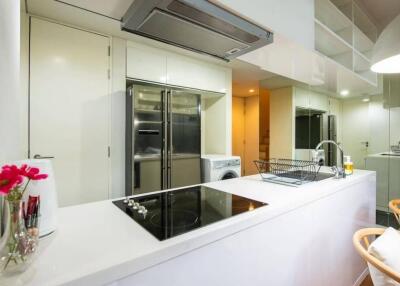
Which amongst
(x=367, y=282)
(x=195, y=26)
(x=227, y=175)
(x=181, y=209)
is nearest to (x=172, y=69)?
(x=227, y=175)

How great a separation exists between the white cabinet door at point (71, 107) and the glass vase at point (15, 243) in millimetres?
1750

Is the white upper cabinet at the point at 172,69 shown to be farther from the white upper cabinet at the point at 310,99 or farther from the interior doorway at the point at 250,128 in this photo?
the interior doorway at the point at 250,128

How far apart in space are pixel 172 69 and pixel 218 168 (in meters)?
1.44

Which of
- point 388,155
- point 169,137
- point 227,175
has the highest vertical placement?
point 169,137

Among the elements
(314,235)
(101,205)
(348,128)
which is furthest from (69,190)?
(348,128)

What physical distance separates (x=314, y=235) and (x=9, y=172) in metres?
1.49

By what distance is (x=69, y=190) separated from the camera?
2137mm

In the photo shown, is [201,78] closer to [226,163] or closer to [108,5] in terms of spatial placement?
[226,163]

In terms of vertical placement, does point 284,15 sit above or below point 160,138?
above

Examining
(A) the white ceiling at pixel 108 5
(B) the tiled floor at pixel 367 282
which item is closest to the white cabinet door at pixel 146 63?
(A) the white ceiling at pixel 108 5

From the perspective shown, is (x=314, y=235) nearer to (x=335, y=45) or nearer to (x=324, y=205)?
(x=324, y=205)

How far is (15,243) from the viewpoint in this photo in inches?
21.3

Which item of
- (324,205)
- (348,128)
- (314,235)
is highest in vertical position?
(348,128)

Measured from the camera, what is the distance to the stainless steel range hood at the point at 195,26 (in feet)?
3.06
